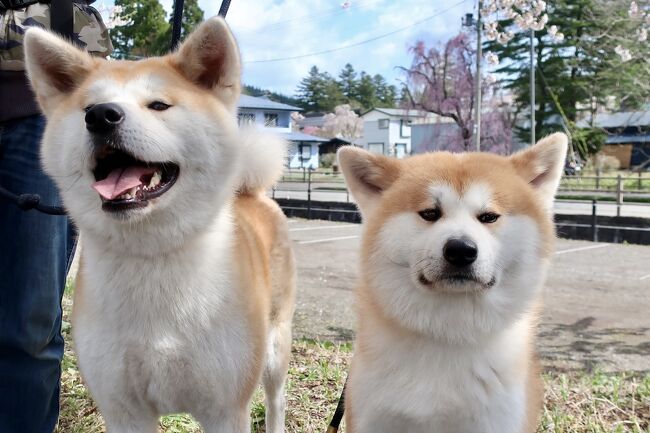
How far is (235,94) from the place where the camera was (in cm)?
236

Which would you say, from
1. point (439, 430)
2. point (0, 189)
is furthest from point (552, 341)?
point (0, 189)

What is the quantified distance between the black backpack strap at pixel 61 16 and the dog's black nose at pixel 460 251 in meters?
1.82

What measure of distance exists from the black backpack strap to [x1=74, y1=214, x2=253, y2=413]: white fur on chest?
3.06ft

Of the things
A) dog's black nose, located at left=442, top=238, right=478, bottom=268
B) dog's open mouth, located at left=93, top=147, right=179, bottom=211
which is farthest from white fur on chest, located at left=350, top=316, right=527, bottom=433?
dog's open mouth, located at left=93, top=147, right=179, bottom=211

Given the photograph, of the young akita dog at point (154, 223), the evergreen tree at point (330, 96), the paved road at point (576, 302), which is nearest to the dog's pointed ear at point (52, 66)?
the young akita dog at point (154, 223)

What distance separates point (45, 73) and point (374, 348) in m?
1.64

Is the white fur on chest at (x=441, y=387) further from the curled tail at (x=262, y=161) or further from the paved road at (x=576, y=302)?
the paved road at (x=576, y=302)

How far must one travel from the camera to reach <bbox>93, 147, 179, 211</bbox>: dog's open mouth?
1.90 metres

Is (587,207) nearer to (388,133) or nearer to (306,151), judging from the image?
(306,151)

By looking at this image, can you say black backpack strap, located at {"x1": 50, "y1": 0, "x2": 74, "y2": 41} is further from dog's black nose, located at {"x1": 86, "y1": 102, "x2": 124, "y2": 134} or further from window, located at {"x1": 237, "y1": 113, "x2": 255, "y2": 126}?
window, located at {"x1": 237, "y1": 113, "x2": 255, "y2": 126}

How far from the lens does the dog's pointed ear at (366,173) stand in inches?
88.8

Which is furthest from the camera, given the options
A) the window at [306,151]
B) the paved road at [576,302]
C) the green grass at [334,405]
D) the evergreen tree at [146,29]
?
the window at [306,151]

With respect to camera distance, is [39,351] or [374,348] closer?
[374,348]

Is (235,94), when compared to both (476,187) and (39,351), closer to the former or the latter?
(476,187)
